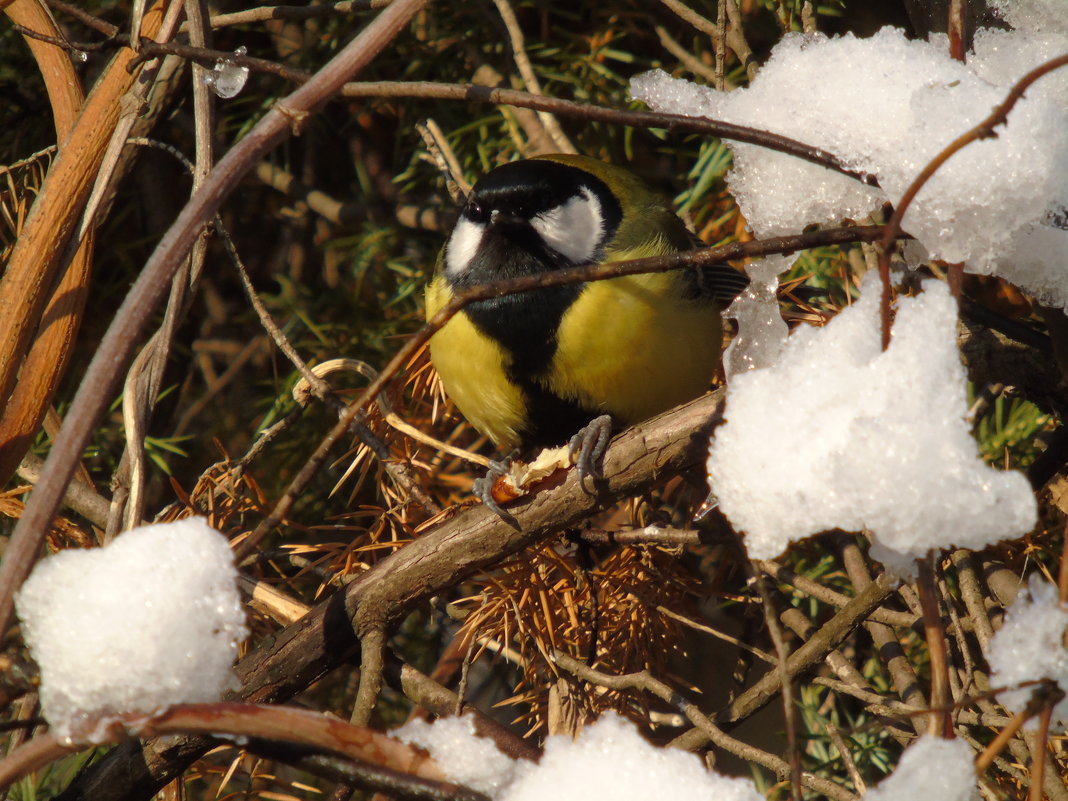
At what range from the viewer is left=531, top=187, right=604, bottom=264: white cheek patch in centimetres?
119

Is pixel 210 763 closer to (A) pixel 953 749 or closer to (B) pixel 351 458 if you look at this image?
(B) pixel 351 458

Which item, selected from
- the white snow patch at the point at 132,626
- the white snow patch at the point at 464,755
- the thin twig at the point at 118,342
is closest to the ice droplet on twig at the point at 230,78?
the thin twig at the point at 118,342

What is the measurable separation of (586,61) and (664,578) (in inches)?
25.9

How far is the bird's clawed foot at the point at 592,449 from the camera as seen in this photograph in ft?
2.56

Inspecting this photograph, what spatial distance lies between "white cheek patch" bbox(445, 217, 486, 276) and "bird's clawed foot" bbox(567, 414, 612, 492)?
0.87ft

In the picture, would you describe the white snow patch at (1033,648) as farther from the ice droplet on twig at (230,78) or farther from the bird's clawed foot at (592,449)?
the ice droplet on twig at (230,78)

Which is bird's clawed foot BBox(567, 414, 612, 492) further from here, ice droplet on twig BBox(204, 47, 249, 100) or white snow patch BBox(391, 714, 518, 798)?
ice droplet on twig BBox(204, 47, 249, 100)

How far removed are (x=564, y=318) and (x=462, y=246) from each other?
0.70 feet

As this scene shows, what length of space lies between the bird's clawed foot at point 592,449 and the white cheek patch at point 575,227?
0.23m

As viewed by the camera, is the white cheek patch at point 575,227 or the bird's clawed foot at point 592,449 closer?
the bird's clawed foot at point 592,449

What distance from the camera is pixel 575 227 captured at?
4.01ft

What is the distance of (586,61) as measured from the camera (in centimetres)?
127

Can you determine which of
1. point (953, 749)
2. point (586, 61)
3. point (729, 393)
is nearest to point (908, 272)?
point (729, 393)

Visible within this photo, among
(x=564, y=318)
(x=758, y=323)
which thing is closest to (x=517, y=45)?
(x=564, y=318)
